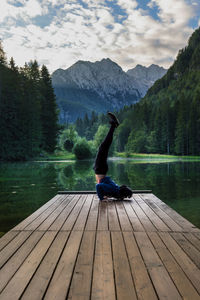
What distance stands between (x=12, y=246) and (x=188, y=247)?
2.39 m

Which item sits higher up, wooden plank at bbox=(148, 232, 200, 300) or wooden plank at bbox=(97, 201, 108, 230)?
wooden plank at bbox=(148, 232, 200, 300)

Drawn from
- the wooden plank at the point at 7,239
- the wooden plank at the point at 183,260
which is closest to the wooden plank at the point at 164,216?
the wooden plank at the point at 183,260

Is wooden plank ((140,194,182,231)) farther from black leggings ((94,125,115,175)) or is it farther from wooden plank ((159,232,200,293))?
black leggings ((94,125,115,175))

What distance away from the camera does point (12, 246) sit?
129 inches

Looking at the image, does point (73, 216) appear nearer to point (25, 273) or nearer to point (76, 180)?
point (25, 273)

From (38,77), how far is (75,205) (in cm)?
4489

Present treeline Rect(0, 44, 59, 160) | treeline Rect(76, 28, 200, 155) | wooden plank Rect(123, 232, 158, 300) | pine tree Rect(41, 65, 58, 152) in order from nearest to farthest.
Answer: wooden plank Rect(123, 232, 158, 300)
treeline Rect(0, 44, 59, 160)
pine tree Rect(41, 65, 58, 152)
treeline Rect(76, 28, 200, 155)

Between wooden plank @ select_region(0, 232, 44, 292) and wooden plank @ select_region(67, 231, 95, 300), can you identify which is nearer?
wooden plank @ select_region(67, 231, 95, 300)

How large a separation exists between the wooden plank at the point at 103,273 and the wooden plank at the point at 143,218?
0.98 meters

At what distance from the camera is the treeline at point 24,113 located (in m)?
37.2

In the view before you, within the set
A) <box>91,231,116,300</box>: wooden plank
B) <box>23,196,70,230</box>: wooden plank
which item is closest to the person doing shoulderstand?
<box>23,196,70,230</box>: wooden plank

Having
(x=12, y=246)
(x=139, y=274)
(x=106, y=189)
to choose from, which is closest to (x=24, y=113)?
(x=106, y=189)

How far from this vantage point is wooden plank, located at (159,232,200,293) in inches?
93.8

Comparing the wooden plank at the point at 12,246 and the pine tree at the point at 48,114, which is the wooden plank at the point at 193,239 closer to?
the wooden plank at the point at 12,246
